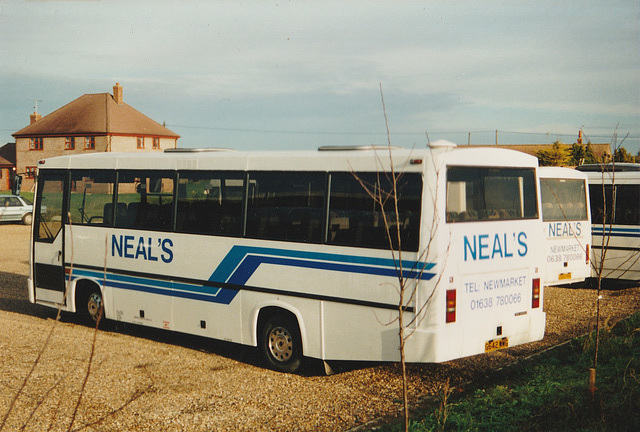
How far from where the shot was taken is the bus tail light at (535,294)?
8.98m

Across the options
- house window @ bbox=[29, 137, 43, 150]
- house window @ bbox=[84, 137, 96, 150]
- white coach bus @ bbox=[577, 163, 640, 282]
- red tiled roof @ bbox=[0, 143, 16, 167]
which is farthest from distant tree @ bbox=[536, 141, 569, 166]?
red tiled roof @ bbox=[0, 143, 16, 167]

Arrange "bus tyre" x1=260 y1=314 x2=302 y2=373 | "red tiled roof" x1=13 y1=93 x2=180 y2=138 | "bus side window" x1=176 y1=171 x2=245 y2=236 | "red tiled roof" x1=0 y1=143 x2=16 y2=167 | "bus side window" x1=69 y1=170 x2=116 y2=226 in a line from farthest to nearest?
"red tiled roof" x1=0 y1=143 x2=16 y2=167 < "red tiled roof" x1=13 y1=93 x2=180 y2=138 < "bus side window" x1=69 y1=170 x2=116 y2=226 < "bus side window" x1=176 y1=171 x2=245 y2=236 < "bus tyre" x1=260 y1=314 x2=302 y2=373

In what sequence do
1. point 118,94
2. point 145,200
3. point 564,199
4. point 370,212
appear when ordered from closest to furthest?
point 370,212 < point 145,200 < point 564,199 < point 118,94

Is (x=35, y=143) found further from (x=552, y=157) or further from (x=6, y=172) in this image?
(x=552, y=157)

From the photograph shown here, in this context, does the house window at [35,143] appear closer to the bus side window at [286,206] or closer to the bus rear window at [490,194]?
the bus side window at [286,206]

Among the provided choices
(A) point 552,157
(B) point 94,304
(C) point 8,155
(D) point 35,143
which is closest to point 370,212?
(B) point 94,304

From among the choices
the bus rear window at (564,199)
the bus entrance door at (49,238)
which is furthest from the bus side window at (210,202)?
the bus rear window at (564,199)

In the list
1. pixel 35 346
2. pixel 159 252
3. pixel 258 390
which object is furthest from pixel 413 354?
pixel 35 346

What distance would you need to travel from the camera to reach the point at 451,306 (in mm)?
7941

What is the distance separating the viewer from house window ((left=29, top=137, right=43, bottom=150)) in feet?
242

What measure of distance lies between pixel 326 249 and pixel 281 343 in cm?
162

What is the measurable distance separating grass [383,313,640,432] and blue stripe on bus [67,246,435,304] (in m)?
1.48

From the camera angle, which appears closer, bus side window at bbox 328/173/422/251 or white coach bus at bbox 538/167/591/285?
bus side window at bbox 328/173/422/251

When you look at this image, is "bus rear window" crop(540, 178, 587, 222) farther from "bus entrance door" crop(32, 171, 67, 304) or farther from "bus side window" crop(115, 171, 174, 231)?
"bus entrance door" crop(32, 171, 67, 304)
